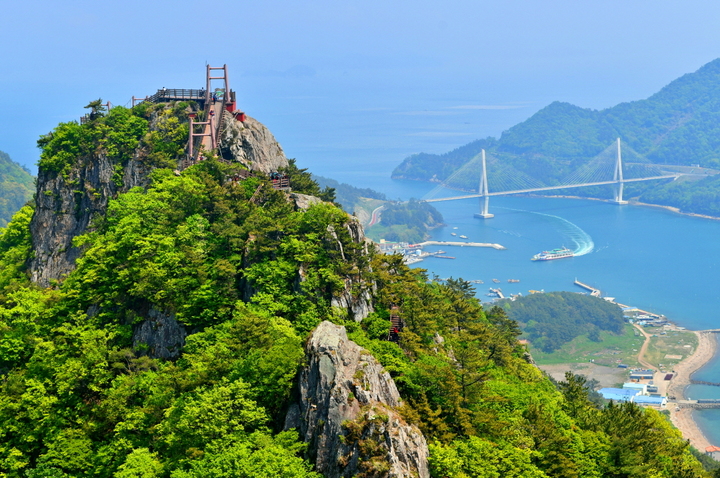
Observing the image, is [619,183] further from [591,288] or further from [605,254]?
[591,288]

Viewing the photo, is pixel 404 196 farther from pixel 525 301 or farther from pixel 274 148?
pixel 274 148

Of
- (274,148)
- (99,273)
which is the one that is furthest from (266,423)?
(274,148)

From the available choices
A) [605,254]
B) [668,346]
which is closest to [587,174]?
[605,254]

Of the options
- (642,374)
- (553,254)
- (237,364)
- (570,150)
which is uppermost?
(570,150)

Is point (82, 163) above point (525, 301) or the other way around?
above

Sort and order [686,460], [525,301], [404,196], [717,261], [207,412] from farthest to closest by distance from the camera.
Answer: [404,196] < [717,261] < [525,301] < [686,460] < [207,412]

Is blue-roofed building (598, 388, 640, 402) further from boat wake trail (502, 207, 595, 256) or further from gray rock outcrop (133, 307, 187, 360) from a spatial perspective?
boat wake trail (502, 207, 595, 256)
